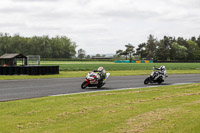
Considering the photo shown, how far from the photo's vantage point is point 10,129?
21.6 ft

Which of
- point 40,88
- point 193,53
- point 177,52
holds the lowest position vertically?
point 40,88

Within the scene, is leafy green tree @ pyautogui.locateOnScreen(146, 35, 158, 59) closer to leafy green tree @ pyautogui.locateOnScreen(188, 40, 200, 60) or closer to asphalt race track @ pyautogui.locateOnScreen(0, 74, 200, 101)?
leafy green tree @ pyautogui.locateOnScreen(188, 40, 200, 60)

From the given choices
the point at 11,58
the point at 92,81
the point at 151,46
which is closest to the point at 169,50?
the point at 151,46

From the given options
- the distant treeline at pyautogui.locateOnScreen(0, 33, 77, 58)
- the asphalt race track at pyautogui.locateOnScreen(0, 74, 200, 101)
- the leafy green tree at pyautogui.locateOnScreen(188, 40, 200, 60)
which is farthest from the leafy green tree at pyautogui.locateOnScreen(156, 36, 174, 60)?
the asphalt race track at pyautogui.locateOnScreen(0, 74, 200, 101)

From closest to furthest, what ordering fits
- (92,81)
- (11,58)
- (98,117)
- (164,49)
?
1. (98,117)
2. (92,81)
3. (11,58)
4. (164,49)

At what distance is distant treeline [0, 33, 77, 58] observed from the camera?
471 ft

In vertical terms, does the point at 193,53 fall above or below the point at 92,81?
above

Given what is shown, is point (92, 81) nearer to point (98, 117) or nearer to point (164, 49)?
point (98, 117)

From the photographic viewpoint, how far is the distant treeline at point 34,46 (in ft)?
471

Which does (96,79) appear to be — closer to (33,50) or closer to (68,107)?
(68,107)

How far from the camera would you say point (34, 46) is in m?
148


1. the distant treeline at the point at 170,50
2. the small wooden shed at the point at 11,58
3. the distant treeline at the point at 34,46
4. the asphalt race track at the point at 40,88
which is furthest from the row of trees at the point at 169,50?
the asphalt race track at the point at 40,88

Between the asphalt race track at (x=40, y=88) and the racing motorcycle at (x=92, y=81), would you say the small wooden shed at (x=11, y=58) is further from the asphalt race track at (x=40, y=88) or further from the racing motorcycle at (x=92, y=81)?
the racing motorcycle at (x=92, y=81)

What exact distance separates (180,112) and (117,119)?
6.41ft
